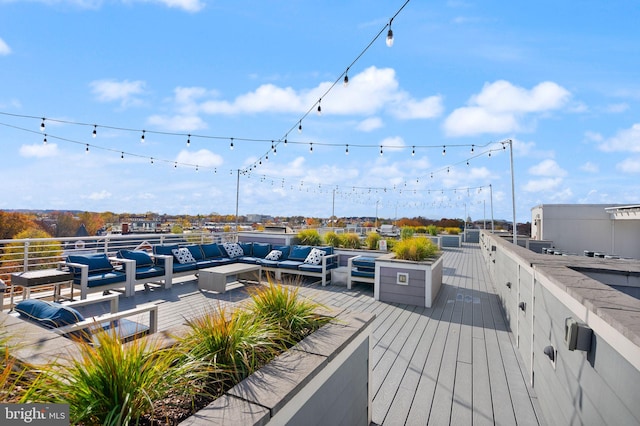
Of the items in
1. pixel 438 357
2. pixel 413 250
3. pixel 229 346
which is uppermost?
pixel 413 250

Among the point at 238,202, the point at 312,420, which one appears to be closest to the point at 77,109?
the point at 238,202

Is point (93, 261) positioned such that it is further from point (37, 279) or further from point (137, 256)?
point (37, 279)

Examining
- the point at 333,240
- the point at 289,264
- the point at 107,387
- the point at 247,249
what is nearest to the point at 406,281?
the point at 289,264

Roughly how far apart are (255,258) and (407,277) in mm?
3606

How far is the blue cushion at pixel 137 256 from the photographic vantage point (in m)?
6.01

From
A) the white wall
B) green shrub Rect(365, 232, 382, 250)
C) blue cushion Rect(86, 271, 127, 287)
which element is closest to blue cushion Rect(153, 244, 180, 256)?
blue cushion Rect(86, 271, 127, 287)

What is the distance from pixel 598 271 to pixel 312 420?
2.73m

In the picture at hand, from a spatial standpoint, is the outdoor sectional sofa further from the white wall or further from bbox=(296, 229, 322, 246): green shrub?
the white wall

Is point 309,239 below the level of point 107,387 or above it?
above

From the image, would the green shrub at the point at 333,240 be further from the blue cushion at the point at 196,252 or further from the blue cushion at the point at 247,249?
the blue cushion at the point at 196,252

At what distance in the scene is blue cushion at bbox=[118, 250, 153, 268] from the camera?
19.7ft

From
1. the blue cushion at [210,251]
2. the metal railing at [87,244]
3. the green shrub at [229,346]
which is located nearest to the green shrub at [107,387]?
the green shrub at [229,346]

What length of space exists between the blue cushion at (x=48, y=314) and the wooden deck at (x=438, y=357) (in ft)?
4.28

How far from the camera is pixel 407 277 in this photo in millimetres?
5473
